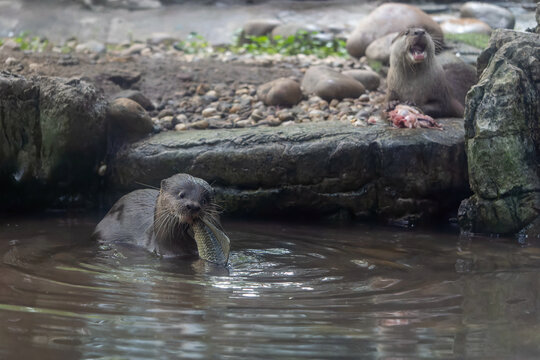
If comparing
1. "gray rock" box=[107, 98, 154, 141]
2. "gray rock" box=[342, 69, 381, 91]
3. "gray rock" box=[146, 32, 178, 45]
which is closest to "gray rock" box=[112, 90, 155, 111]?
"gray rock" box=[107, 98, 154, 141]

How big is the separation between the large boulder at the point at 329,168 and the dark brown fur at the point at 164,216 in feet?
1.78

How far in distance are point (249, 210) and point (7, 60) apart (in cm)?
310

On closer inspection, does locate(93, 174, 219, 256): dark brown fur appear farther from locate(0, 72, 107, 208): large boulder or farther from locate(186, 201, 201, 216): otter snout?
locate(0, 72, 107, 208): large boulder

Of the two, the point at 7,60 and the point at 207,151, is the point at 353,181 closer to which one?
the point at 207,151

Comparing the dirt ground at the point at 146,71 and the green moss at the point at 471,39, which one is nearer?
the dirt ground at the point at 146,71

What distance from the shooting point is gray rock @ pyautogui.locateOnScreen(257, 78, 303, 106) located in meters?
6.90

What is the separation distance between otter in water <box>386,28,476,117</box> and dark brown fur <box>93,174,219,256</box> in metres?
2.09

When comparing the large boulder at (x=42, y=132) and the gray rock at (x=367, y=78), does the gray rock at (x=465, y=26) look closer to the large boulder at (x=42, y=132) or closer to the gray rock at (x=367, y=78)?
the gray rock at (x=367, y=78)

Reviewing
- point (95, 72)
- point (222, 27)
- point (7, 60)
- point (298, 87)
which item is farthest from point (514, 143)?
point (222, 27)

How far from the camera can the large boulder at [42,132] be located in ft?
18.1

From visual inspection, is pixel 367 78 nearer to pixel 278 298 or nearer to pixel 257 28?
pixel 257 28

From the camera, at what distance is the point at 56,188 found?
5.73 m

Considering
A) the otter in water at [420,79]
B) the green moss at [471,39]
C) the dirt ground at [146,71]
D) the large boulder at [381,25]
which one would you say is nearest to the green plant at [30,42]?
the dirt ground at [146,71]

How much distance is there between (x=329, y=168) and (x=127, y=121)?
4.83 ft
